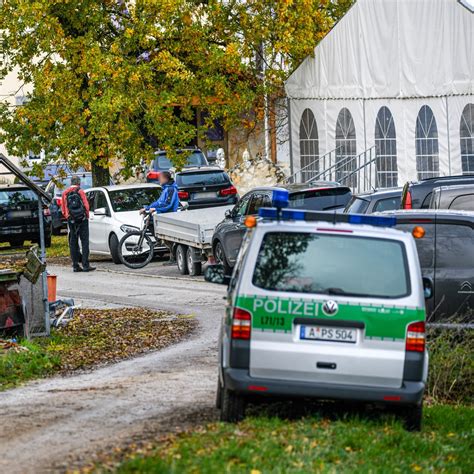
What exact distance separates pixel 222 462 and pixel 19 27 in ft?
79.0

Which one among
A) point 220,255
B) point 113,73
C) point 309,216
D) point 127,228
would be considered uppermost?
point 113,73

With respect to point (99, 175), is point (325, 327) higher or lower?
higher

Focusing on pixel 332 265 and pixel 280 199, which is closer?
pixel 332 265

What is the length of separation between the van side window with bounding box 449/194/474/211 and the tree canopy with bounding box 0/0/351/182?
14476 mm

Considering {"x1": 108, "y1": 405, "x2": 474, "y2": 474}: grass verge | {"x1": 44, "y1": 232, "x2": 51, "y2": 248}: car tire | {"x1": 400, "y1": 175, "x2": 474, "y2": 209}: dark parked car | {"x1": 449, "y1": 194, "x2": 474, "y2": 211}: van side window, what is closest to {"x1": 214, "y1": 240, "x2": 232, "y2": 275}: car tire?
{"x1": 400, "y1": 175, "x2": 474, "y2": 209}: dark parked car

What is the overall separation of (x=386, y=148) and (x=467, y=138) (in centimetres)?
355

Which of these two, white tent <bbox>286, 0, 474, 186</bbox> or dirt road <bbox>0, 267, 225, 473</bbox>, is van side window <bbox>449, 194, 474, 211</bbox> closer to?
dirt road <bbox>0, 267, 225, 473</bbox>

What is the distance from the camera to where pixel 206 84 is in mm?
32812

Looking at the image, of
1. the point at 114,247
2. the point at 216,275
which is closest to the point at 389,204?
the point at 216,275

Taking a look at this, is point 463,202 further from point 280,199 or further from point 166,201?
point 166,201

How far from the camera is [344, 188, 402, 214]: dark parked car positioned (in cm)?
1816

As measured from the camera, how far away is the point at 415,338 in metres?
9.41

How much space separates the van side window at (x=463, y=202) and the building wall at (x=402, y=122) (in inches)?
458

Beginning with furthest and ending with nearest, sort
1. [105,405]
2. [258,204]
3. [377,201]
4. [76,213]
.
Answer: [76,213] → [258,204] → [377,201] → [105,405]
